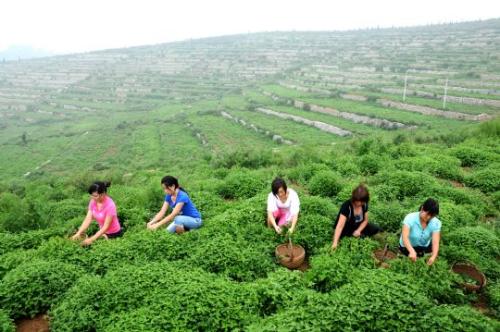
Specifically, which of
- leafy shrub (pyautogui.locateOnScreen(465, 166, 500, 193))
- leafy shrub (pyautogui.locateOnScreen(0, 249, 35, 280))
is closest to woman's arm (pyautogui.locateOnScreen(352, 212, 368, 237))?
leafy shrub (pyautogui.locateOnScreen(465, 166, 500, 193))

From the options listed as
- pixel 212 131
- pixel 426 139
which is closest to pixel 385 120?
pixel 212 131

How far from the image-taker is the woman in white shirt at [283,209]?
6898 millimetres

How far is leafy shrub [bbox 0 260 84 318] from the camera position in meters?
5.39

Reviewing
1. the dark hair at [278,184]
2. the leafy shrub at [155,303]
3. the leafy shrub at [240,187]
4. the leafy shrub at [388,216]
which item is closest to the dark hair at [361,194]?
the dark hair at [278,184]

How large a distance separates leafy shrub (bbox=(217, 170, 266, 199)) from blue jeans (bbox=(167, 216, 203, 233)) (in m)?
2.43

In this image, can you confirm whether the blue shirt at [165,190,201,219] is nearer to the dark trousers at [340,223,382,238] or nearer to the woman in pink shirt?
the woman in pink shirt

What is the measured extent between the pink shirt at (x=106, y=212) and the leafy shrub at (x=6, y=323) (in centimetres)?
249

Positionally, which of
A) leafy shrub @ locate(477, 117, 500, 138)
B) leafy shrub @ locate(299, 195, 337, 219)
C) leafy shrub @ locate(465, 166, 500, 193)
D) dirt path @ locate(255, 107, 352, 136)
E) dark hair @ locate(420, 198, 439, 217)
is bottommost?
dirt path @ locate(255, 107, 352, 136)

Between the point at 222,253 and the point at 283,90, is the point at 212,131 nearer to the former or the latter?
the point at 283,90

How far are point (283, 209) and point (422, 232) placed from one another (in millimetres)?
2561

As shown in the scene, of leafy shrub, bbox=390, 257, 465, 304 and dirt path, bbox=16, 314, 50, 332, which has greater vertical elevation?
leafy shrub, bbox=390, 257, 465, 304

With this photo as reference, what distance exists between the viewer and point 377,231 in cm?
667

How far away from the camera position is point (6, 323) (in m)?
4.86

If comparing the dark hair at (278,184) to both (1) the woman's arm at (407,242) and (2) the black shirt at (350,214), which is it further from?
(1) the woman's arm at (407,242)
